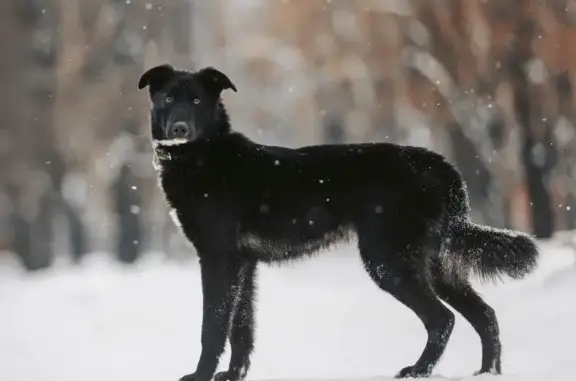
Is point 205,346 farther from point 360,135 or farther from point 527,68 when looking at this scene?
point 360,135

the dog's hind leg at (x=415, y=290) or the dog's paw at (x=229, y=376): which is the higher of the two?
the dog's hind leg at (x=415, y=290)

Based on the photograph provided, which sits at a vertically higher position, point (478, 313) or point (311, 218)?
point (311, 218)

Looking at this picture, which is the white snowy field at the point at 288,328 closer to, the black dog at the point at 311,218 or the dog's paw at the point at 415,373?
the dog's paw at the point at 415,373

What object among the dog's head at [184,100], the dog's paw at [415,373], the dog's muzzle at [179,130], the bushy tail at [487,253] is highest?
the dog's head at [184,100]

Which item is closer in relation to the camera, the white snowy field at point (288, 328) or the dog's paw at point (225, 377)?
the dog's paw at point (225, 377)

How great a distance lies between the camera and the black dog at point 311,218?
3994mm

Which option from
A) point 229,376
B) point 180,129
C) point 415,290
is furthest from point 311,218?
point 229,376

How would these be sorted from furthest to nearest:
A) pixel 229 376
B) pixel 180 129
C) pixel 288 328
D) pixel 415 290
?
pixel 288 328 < pixel 229 376 < pixel 180 129 < pixel 415 290

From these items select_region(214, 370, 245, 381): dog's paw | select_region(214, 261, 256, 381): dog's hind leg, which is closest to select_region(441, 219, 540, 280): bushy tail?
select_region(214, 261, 256, 381): dog's hind leg

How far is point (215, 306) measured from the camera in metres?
4.00

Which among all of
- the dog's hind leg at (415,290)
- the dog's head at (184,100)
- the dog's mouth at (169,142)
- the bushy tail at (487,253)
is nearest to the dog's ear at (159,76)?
the dog's head at (184,100)

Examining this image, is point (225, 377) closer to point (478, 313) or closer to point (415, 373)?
point (415, 373)

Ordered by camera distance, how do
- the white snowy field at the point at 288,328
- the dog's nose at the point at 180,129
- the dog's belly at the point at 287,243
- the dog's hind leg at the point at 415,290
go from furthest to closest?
the white snowy field at the point at 288,328, the dog's belly at the point at 287,243, the dog's nose at the point at 180,129, the dog's hind leg at the point at 415,290

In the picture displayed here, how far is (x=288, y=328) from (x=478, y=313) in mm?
1994
